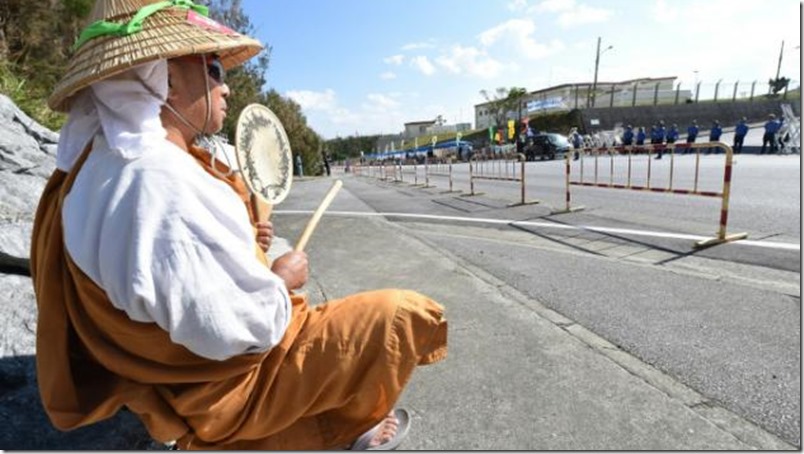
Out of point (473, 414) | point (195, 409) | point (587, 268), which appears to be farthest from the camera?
point (587, 268)

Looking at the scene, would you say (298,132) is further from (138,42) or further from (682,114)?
(682,114)

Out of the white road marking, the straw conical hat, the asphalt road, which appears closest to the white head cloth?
the straw conical hat

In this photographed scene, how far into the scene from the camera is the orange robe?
1477 millimetres

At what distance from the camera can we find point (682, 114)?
58062mm

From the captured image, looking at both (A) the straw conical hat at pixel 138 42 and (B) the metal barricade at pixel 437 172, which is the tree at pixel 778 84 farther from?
(A) the straw conical hat at pixel 138 42

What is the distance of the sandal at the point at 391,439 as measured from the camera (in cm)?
184

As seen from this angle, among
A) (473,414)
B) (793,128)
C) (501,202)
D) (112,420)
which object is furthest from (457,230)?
(793,128)

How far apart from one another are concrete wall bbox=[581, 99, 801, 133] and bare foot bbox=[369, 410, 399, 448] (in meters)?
60.1

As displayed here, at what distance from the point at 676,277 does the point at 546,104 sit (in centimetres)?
7343

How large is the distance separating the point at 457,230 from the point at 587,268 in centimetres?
308

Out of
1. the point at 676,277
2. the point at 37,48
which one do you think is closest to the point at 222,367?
the point at 676,277

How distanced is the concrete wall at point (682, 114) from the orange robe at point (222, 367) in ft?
198

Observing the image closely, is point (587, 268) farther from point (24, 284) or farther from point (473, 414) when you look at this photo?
point (24, 284)

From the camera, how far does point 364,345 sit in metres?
1.62
